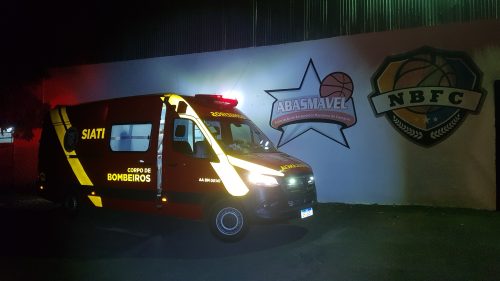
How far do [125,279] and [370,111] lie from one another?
8.03 meters

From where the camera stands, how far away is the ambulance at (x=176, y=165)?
8141mm

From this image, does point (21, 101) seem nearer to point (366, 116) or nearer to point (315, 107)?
point (315, 107)

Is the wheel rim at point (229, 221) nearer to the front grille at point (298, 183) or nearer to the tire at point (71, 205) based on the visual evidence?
the front grille at point (298, 183)

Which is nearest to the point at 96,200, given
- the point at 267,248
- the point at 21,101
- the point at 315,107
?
the point at 267,248

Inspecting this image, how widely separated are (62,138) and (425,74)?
8704 mm

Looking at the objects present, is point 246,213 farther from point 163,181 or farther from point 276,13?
point 276,13

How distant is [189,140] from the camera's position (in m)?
8.84

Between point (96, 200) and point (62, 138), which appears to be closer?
point (96, 200)

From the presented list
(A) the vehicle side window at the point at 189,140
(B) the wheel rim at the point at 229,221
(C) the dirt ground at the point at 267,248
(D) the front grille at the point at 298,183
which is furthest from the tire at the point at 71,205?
(D) the front grille at the point at 298,183

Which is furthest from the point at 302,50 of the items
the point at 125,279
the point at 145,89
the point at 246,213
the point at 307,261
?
the point at 125,279

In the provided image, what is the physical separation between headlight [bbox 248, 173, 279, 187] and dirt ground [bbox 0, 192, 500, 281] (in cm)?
105

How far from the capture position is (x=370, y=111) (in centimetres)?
1221

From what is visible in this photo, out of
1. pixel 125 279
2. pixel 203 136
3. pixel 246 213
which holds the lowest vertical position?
pixel 125 279

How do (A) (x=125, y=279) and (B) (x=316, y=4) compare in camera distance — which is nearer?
(A) (x=125, y=279)
